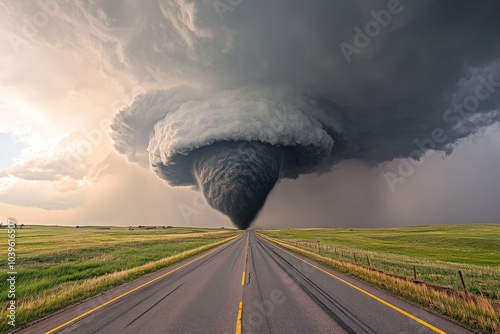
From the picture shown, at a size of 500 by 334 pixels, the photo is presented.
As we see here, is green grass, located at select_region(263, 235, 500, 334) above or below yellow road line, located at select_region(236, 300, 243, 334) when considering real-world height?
below

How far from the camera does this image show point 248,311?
275 inches

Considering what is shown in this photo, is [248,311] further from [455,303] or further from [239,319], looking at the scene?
[455,303]

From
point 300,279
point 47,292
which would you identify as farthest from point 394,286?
point 47,292

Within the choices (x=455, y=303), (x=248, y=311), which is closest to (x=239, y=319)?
(x=248, y=311)

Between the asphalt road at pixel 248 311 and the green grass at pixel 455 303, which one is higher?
the asphalt road at pixel 248 311

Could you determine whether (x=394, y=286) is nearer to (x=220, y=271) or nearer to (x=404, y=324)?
(x=404, y=324)

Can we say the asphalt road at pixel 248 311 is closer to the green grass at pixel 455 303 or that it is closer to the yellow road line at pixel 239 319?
the yellow road line at pixel 239 319

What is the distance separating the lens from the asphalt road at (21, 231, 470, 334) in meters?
5.79

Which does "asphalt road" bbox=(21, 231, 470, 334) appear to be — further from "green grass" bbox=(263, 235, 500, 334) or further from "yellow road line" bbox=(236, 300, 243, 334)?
"green grass" bbox=(263, 235, 500, 334)

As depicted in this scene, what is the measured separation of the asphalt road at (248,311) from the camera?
5.79 meters

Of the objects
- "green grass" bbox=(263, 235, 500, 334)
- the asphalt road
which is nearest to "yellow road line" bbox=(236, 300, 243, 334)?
the asphalt road

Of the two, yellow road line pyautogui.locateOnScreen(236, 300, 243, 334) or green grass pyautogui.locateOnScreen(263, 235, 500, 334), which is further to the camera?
green grass pyautogui.locateOnScreen(263, 235, 500, 334)

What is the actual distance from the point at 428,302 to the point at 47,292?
45.8 feet

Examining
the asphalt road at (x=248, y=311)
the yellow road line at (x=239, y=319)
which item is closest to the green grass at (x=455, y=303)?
the asphalt road at (x=248, y=311)
